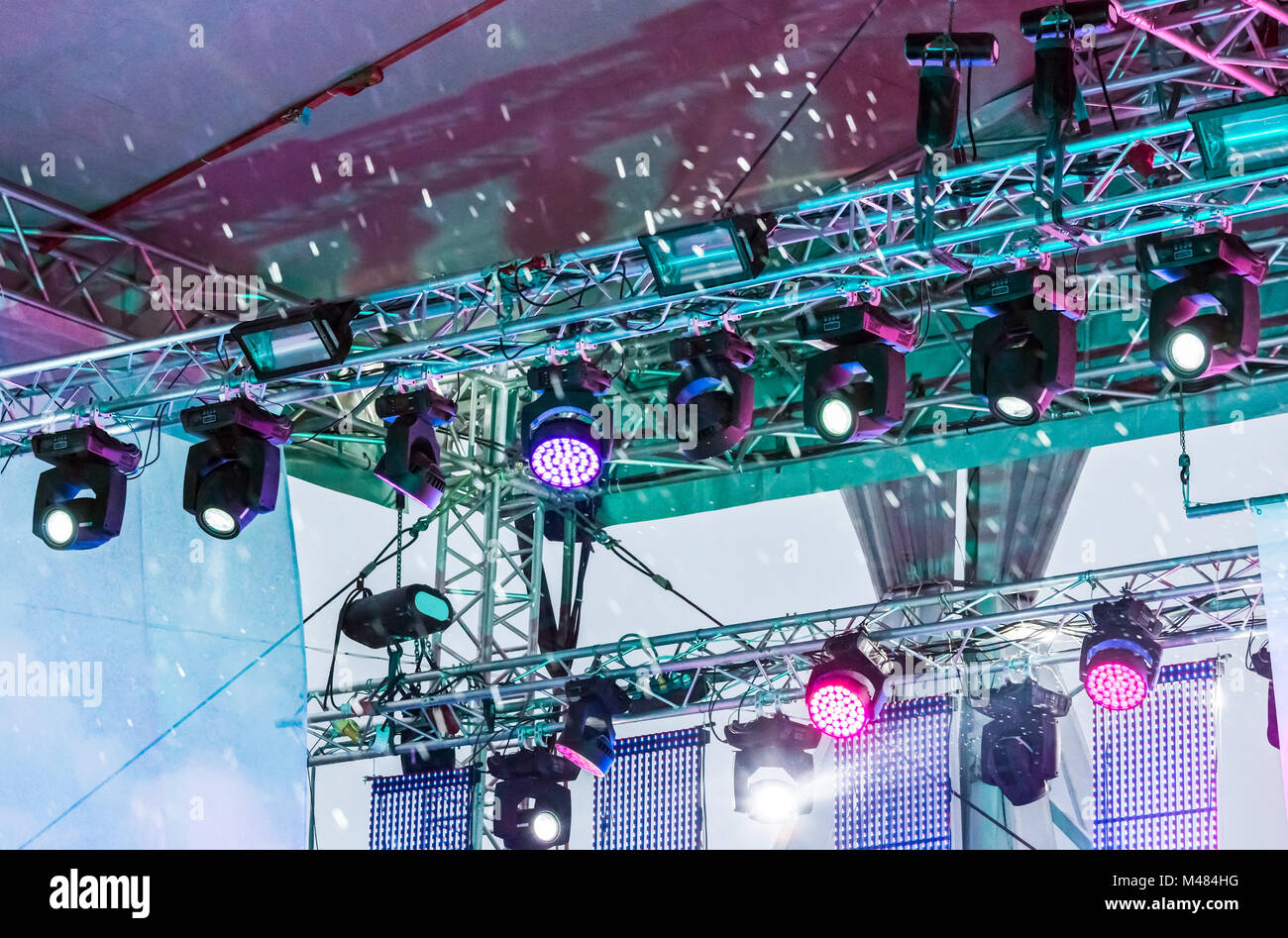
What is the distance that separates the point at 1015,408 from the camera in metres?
4.28

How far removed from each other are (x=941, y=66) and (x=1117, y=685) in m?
2.67

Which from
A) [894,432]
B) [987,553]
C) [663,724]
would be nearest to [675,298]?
[894,432]

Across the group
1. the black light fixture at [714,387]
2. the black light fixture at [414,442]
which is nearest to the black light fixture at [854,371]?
the black light fixture at [714,387]

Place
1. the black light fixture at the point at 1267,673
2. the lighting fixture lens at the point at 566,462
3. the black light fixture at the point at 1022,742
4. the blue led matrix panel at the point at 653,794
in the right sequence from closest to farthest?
the lighting fixture lens at the point at 566,462 → the black light fixture at the point at 1267,673 → the black light fixture at the point at 1022,742 → the blue led matrix panel at the point at 653,794

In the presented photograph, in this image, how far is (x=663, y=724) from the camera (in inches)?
323

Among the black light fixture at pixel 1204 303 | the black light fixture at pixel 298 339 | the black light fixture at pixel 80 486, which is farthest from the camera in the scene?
the black light fixture at pixel 80 486

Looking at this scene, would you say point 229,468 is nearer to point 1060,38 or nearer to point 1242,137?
point 1060,38

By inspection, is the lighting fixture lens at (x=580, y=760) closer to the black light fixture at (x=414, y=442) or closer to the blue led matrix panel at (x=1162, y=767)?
the black light fixture at (x=414, y=442)

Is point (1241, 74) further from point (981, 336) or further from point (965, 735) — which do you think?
point (965, 735)

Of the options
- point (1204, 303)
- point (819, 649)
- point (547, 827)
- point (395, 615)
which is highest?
point (1204, 303)

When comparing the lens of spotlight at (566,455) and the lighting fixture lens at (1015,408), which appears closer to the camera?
the lighting fixture lens at (1015,408)

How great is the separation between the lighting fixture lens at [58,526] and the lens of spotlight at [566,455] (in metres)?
1.70

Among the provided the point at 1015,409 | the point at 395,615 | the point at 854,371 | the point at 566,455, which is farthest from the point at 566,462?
the point at 395,615

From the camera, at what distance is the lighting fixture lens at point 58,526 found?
533 cm
